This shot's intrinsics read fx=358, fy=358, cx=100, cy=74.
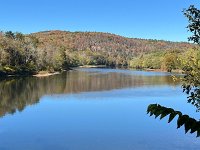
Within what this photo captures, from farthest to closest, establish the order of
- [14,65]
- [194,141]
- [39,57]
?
[39,57]
[14,65]
[194,141]

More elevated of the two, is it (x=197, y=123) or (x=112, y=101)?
(x=197, y=123)

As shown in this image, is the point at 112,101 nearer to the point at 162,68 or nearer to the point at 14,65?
the point at 14,65

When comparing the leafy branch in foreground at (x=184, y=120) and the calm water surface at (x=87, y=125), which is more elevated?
the leafy branch in foreground at (x=184, y=120)

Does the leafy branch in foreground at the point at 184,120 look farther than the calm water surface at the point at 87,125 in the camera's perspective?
No

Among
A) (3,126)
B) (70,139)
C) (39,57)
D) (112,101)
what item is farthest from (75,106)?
(39,57)

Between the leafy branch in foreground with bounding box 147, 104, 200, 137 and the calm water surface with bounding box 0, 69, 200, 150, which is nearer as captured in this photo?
the leafy branch in foreground with bounding box 147, 104, 200, 137

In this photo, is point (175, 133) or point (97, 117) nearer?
point (175, 133)

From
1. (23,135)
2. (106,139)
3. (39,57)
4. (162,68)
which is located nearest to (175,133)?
(106,139)

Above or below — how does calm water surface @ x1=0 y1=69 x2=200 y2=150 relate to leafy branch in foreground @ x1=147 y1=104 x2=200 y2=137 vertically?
below

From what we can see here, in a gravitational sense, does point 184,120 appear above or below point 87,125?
above

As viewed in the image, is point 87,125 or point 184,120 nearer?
point 184,120

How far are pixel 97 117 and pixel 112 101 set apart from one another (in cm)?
1242

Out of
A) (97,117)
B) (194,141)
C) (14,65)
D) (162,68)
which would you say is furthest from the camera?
(162,68)

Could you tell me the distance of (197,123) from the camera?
4.05 metres
